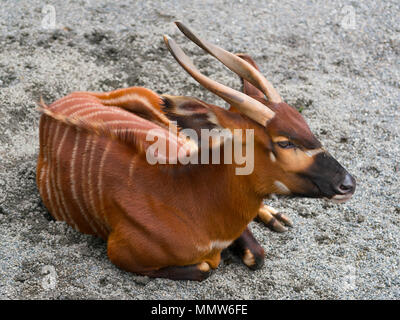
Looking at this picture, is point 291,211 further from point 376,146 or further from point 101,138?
point 101,138

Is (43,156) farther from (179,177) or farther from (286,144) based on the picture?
(286,144)

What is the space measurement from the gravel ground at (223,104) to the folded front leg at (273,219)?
52 mm

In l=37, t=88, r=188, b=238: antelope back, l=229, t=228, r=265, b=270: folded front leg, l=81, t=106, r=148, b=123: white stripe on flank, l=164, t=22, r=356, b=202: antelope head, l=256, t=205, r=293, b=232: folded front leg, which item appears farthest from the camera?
l=256, t=205, r=293, b=232: folded front leg

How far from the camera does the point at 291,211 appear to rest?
384 cm

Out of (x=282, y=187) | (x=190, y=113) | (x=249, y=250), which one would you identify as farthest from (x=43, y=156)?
(x=282, y=187)

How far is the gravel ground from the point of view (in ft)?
10.6

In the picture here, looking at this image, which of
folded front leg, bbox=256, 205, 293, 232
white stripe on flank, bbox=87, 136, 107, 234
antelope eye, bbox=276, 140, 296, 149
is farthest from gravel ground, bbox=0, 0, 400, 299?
antelope eye, bbox=276, 140, 296, 149

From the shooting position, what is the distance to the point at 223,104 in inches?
191

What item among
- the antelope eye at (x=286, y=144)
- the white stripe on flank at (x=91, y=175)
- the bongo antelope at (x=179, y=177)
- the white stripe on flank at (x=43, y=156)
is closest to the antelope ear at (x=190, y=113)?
the bongo antelope at (x=179, y=177)

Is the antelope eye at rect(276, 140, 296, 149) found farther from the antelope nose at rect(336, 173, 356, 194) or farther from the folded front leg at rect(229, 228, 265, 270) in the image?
the folded front leg at rect(229, 228, 265, 270)

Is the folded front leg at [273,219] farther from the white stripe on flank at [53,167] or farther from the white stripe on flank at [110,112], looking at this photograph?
the white stripe on flank at [53,167]

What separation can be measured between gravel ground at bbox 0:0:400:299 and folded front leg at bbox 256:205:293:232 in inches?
2.0

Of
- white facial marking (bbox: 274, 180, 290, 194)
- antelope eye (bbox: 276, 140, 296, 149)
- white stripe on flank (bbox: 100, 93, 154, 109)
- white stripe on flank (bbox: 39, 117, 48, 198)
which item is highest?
antelope eye (bbox: 276, 140, 296, 149)

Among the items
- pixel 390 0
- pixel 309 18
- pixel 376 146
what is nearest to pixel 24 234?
pixel 376 146
